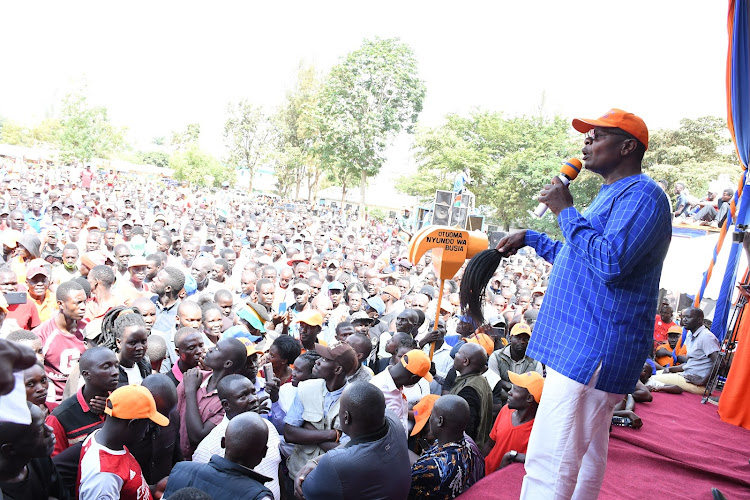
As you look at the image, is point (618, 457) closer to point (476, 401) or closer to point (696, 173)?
point (476, 401)

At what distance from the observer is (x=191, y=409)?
3098mm

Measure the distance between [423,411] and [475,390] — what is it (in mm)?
519

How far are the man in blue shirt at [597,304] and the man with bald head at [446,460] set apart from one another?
69 centimetres

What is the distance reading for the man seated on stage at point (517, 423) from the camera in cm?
336

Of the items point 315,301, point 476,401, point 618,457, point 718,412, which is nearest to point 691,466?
point 618,457

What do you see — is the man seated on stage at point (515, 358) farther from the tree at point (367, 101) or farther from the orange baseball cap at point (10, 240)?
the tree at point (367, 101)

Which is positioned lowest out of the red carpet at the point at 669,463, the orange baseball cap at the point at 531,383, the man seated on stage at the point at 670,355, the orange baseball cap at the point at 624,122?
the man seated on stage at the point at 670,355

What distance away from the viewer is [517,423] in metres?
3.49

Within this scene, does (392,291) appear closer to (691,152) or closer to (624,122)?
(624,122)

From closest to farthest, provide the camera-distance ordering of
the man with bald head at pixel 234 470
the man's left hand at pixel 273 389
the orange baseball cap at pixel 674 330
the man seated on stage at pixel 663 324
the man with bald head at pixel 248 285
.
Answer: the man with bald head at pixel 234 470, the man's left hand at pixel 273 389, the man with bald head at pixel 248 285, the orange baseball cap at pixel 674 330, the man seated on stage at pixel 663 324

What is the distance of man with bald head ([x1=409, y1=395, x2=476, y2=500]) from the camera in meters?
2.78

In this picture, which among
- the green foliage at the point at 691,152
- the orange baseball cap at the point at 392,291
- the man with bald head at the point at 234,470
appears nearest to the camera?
the man with bald head at the point at 234,470

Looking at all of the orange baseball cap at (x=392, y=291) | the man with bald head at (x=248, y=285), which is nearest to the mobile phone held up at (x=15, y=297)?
the man with bald head at (x=248, y=285)

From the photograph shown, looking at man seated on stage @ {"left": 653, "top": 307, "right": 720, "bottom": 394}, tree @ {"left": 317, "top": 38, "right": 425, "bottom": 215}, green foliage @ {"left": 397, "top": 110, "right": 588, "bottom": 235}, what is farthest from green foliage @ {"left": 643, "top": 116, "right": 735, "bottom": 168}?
man seated on stage @ {"left": 653, "top": 307, "right": 720, "bottom": 394}
